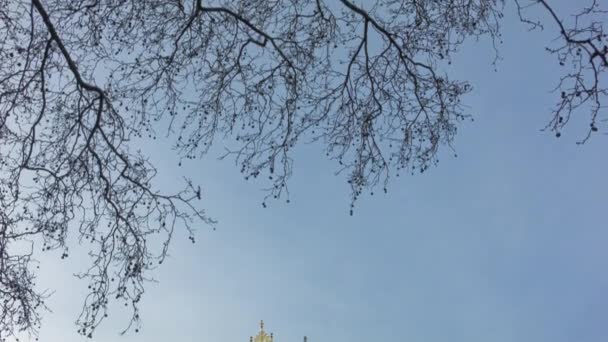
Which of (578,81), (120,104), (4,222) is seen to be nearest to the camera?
(578,81)

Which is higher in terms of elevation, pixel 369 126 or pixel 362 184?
Result: pixel 369 126

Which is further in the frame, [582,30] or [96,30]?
[96,30]

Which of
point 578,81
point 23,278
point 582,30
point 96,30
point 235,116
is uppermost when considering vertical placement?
point 96,30

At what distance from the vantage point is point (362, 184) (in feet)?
22.0

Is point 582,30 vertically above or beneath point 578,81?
above

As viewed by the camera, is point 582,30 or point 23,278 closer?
point 582,30

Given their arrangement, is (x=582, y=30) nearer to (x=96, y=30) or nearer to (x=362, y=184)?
(x=362, y=184)

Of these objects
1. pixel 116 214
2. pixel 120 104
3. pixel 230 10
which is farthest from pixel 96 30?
pixel 116 214

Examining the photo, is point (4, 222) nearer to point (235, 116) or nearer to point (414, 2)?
point (235, 116)

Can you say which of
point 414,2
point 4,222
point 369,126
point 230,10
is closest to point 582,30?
point 414,2

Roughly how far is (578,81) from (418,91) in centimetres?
183

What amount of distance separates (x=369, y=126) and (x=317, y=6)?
3.84 ft

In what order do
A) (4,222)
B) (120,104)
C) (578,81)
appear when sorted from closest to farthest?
(578,81), (4,222), (120,104)

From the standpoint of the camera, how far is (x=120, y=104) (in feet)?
21.9
